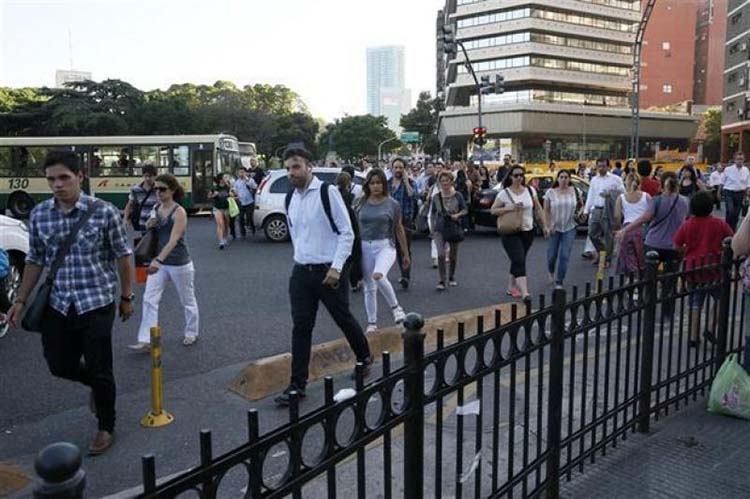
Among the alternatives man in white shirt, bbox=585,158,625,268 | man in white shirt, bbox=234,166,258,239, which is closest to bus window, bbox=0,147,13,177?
man in white shirt, bbox=234,166,258,239

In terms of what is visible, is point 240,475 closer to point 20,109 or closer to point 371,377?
point 371,377

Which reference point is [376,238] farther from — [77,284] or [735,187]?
[735,187]

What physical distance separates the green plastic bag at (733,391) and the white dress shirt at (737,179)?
11733 millimetres

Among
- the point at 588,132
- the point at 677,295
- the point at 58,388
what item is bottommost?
the point at 58,388

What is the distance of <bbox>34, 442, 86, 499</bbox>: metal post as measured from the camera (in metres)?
1.29

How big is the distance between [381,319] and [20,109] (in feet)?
196

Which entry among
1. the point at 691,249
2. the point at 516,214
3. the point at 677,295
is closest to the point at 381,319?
the point at 516,214

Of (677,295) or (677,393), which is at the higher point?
(677,295)

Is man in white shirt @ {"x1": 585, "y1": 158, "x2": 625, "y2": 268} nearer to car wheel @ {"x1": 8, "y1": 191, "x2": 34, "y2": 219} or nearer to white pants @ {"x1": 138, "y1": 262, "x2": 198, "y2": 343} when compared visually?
white pants @ {"x1": 138, "y1": 262, "x2": 198, "y2": 343}

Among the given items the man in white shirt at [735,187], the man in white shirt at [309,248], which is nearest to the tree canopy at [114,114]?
the man in white shirt at [735,187]

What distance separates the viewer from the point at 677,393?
14.9 ft

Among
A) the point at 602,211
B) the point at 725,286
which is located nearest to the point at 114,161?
the point at 602,211

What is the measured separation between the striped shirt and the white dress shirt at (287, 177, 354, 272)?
15.2 ft

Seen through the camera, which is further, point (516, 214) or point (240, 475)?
point (516, 214)
